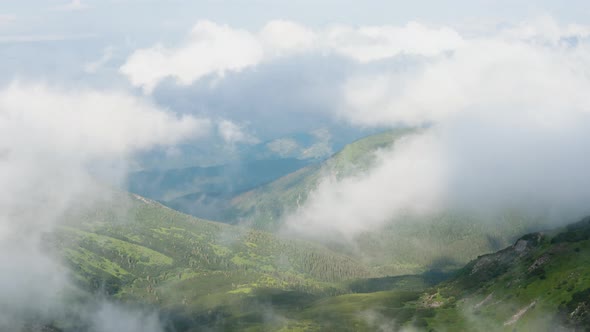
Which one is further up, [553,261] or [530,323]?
[553,261]

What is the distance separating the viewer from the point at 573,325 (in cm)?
15112

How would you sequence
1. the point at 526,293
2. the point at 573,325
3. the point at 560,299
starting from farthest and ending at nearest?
the point at 526,293, the point at 560,299, the point at 573,325

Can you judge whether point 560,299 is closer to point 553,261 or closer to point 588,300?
point 588,300

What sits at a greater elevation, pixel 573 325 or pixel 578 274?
pixel 578 274

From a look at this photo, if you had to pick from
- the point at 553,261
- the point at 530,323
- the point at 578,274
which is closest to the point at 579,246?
the point at 553,261

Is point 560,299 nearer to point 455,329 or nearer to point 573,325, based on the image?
point 573,325

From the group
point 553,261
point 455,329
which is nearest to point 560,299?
point 553,261

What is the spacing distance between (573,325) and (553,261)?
50.1 m

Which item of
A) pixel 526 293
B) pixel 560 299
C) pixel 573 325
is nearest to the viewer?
pixel 573 325

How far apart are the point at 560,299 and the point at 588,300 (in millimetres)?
14475

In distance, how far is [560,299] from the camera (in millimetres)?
168250

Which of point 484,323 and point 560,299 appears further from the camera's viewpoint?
point 484,323

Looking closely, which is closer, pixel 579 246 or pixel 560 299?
pixel 560 299

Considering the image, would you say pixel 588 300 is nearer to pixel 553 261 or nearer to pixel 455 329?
pixel 553 261
